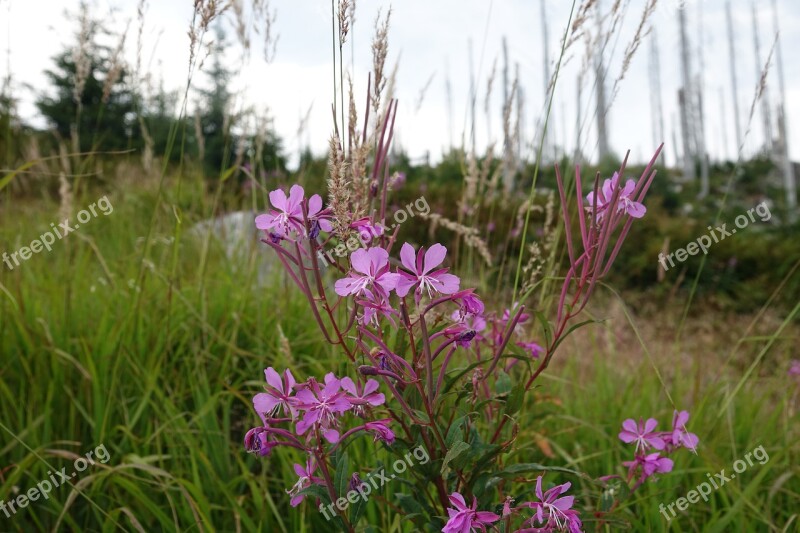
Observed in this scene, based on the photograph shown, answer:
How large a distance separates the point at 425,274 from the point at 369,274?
0.23ft

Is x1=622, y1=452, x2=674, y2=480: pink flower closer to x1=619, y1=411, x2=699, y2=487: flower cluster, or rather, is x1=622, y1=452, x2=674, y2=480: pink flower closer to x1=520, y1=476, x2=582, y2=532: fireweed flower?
x1=619, y1=411, x2=699, y2=487: flower cluster

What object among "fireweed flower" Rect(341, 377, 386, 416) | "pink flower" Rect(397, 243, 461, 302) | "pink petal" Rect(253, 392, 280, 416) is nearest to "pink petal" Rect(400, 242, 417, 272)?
"pink flower" Rect(397, 243, 461, 302)

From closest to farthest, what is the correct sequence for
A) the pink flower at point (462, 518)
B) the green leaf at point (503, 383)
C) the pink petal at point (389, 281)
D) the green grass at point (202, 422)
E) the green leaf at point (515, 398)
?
the pink petal at point (389, 281) → the pink flower at point (462, 518) → the green leaf at point (515, 398) → the green leaf at point (503, 383) → the green grass at point (202, 422)

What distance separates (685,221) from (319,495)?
887cm

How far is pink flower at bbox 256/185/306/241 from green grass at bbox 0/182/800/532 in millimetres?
446

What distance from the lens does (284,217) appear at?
0.88 metres

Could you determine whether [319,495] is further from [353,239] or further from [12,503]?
[12,503]

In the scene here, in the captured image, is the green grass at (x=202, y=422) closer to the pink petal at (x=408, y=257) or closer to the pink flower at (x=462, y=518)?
the pink flower at (x=462, y=518)

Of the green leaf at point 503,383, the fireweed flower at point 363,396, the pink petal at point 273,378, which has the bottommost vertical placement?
the green leaf at point 503,383

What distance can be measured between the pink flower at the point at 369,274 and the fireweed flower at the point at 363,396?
7.2 inches

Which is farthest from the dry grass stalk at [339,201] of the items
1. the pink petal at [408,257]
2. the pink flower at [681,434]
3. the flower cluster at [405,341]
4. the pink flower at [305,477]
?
the pink flower at [681,434]

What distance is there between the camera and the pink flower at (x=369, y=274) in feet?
2.46

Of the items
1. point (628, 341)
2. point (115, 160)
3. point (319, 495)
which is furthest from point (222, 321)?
point (115, 160)

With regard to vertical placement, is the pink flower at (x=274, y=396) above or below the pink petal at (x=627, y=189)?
below
